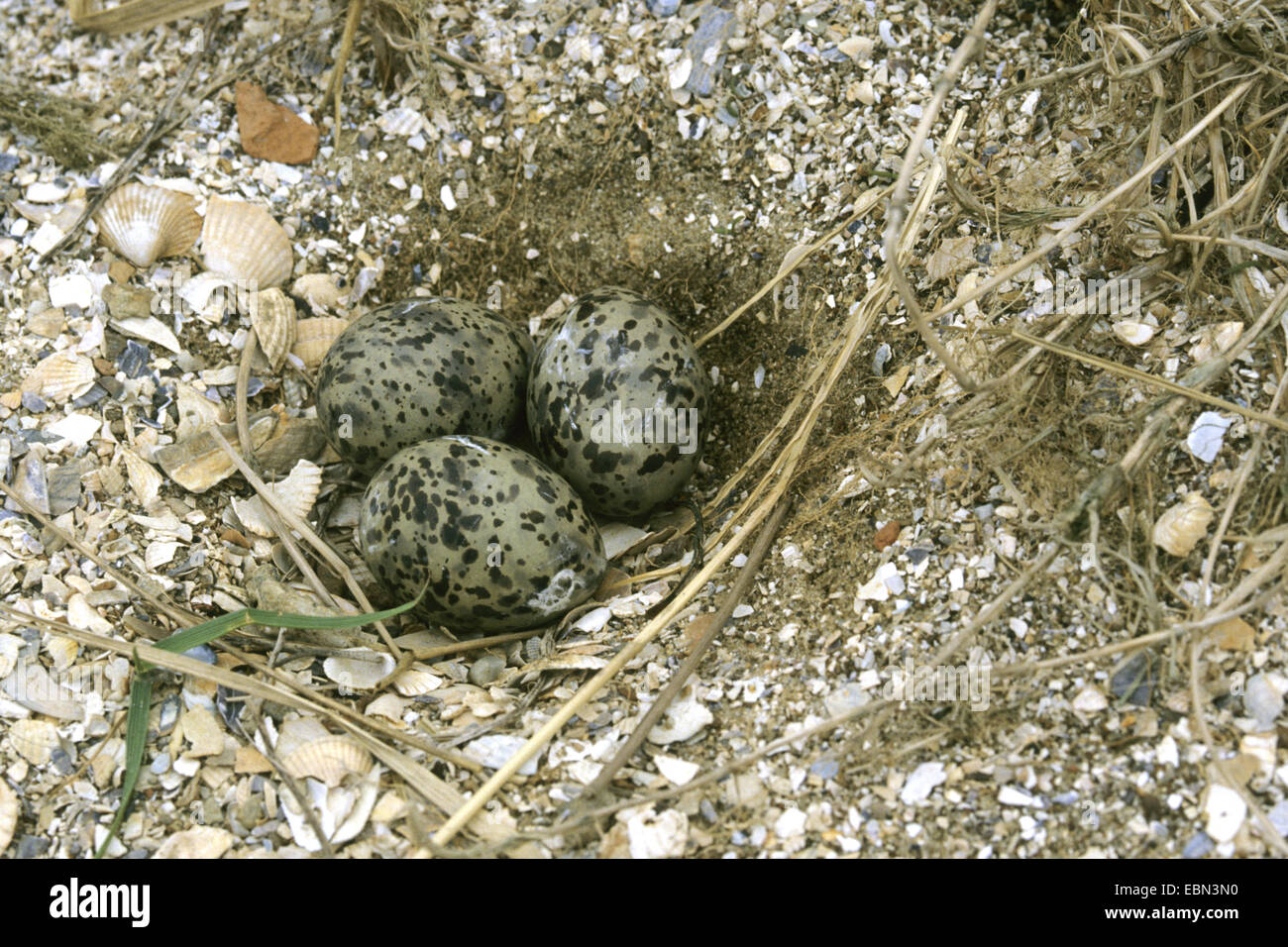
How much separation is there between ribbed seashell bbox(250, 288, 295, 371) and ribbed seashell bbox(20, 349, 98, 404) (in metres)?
0.36

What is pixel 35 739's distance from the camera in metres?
1.78

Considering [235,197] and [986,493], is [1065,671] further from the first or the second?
[235,197]

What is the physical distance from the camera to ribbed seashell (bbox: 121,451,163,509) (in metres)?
2.14

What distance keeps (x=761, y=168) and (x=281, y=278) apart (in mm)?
1171

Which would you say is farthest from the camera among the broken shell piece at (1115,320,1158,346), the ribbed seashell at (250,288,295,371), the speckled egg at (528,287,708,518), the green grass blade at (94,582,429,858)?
the ribbed seashell at (250,288,295,371)

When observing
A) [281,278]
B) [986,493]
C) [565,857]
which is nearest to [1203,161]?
[986,493]

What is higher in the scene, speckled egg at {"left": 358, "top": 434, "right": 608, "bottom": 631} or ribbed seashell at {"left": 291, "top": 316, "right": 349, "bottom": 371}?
ribbed seashell at {"left": 291, "top": 316, "right": 349, "bottom": 371}

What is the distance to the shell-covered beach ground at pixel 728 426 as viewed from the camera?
162 cm

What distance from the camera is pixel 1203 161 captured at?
1.97 meters

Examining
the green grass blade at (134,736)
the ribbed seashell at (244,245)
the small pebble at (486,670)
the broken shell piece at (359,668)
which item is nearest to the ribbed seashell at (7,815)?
the green grass blade at (134,736)

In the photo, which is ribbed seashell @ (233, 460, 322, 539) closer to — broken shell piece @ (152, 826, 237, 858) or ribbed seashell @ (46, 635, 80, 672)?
ribbed seashell @ (46, 635, 80, 672)

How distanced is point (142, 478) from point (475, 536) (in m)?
0.77

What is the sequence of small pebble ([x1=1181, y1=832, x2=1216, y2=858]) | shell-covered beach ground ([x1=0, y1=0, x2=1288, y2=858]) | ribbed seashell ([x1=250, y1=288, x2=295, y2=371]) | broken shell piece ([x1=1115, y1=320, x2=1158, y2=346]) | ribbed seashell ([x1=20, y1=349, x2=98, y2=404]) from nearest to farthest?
small pebble ([x1=1181, y1=832, x2=1216, y2=858]) → shell-covered beach ground ([x1=0, y1=0, x2=1288, y2=858]) → broken shell piece ([x1=1115, y1=320, x2=1158, y2=346]) → ribbed seashell ([x1=20, y1=349, x2=98, y2=404]) → ribbed seashell ([x1=250, y1=288, x2=295, y2=371])

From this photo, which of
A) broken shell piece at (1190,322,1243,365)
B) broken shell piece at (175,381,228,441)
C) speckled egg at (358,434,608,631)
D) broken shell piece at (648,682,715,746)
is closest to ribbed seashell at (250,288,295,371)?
broken shell piece at (175,381,228,441)
